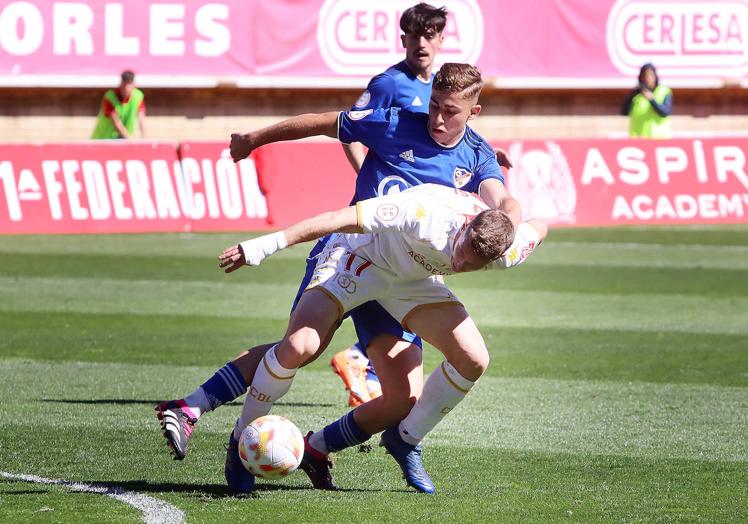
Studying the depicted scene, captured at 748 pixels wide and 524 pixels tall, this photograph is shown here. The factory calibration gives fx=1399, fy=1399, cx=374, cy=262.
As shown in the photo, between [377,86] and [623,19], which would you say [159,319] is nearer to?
[377,86]

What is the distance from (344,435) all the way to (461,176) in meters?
1.37

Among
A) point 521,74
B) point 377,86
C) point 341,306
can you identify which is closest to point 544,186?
point 521,74

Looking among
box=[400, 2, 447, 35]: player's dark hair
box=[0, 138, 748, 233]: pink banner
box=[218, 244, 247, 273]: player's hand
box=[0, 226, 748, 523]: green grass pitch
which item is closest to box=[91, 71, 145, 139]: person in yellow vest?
box=[0, 138, 748, 233]: pink banner

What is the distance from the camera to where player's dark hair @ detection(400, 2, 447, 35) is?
25.3 feet

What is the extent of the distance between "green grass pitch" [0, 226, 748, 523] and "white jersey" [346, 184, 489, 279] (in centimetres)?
109

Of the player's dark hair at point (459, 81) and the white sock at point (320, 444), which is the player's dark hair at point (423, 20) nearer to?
the player's dark hair at point (459, 81)

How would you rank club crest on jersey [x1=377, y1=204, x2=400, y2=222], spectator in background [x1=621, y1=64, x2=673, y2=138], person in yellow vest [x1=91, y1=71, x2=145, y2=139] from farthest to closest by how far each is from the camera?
spectator in background [x1=621, y1=64, x2=673, y2=138] → person in yellow vest [x1=91, y1=71, x2=145, y2=139] → club crest on jersey [x1=377, y1=204, x2=400, y2=222]

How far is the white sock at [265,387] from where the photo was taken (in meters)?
6.43

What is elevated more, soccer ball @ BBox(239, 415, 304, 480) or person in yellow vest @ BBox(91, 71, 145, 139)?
soccer ball @ BBox(239, 415, 304, 480)

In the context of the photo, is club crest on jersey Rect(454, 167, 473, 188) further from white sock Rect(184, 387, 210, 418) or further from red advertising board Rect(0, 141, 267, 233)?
red advertising board Rect(0, 141, 267, 233)

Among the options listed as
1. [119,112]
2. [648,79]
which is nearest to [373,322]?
[119,112]

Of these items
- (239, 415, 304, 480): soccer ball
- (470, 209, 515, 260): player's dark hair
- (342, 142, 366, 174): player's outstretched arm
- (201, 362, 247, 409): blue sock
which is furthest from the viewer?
(342, 142, 366, 174): player's outstretched arm

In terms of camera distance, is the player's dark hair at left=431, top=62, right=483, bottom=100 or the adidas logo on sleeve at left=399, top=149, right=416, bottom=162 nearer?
the player's dark hair at left=431, top=62, right=483, bottom=100

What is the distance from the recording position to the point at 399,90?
311 inches
